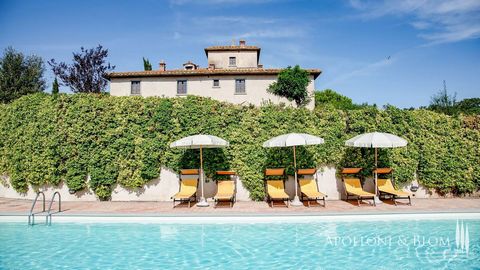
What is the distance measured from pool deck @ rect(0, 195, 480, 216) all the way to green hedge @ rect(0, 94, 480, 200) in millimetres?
972

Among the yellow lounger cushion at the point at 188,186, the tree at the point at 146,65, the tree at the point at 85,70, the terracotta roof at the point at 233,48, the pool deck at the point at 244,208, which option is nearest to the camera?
the pool deck at the point at 244,208

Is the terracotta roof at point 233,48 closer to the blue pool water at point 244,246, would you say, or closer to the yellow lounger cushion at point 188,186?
the yellow lounger cushion at point 188,186

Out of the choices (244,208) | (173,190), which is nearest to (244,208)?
(244,208)

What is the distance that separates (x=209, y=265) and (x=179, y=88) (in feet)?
89.2

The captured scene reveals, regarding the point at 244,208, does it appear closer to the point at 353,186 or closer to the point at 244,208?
the point at 244,208

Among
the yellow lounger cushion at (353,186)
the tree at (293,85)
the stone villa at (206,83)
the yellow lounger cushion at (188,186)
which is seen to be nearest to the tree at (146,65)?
the stone villa at (206,83)

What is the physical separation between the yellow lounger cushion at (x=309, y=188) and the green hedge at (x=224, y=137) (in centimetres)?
85

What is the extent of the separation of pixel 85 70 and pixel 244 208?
32.8m

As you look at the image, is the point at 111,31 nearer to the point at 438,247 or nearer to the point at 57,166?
the point at 57,166

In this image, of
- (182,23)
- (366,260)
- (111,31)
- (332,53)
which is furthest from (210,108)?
(332,53)

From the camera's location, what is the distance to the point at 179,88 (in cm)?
3142

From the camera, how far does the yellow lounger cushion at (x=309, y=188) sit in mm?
10859

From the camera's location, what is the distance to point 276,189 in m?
11.3

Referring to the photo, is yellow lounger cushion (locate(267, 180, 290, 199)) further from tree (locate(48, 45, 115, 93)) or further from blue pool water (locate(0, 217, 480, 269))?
tree (locate(48, 45, 115, 93))
